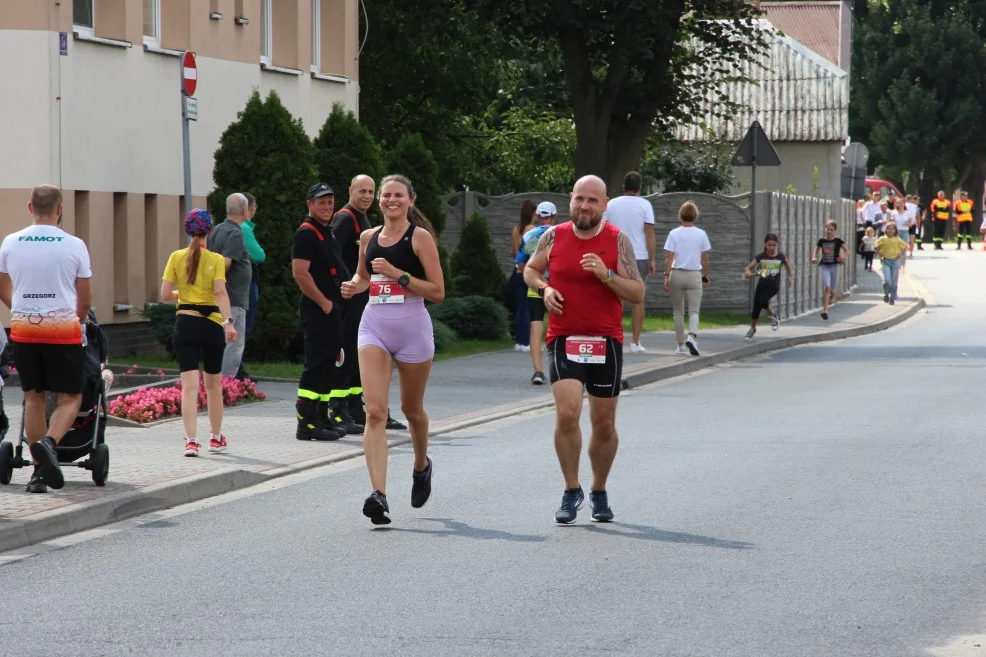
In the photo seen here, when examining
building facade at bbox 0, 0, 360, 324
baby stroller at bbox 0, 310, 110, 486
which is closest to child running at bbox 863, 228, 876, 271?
building facade at bbox 0, 0, 360, 324

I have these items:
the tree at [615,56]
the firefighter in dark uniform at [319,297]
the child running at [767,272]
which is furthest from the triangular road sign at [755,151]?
the firefighter in dark uniform at [319,297]

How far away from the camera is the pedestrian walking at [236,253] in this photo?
51.5ft

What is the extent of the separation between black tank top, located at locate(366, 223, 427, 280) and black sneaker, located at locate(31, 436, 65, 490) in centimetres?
215

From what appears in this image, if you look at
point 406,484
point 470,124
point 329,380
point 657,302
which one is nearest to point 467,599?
point 406,484

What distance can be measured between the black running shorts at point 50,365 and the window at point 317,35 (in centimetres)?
1787

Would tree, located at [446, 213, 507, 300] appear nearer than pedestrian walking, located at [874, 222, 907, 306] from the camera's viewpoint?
Yes

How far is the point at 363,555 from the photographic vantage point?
8672 mm

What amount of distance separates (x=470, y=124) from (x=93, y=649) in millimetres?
40239

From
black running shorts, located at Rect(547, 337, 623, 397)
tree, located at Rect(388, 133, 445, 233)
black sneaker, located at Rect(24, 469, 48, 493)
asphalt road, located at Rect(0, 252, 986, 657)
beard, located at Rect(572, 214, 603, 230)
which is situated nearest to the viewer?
asphalt road, located at Rect(0, 252, 986, 657)

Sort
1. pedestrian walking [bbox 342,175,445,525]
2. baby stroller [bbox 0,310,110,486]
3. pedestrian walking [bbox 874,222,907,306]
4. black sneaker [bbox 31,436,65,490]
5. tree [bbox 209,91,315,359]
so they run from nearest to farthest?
pedestrian walking [bbox 342,175,445,525] < black sneaker [bbox 31,436,65,490] < baby stroller [bbox 0,310,110,486] < tree [bbox 209,91,315,359] < pedestrian walking [bbox 874,222,907,306]

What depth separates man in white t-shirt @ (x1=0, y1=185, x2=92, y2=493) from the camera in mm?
10188

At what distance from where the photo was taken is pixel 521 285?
2094 centimetres

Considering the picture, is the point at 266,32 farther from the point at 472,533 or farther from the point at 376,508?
the point at 472,533

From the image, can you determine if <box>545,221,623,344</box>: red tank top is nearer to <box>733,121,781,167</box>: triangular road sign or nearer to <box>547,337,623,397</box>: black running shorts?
<box>547,337,623,397</box>: black running shorts
